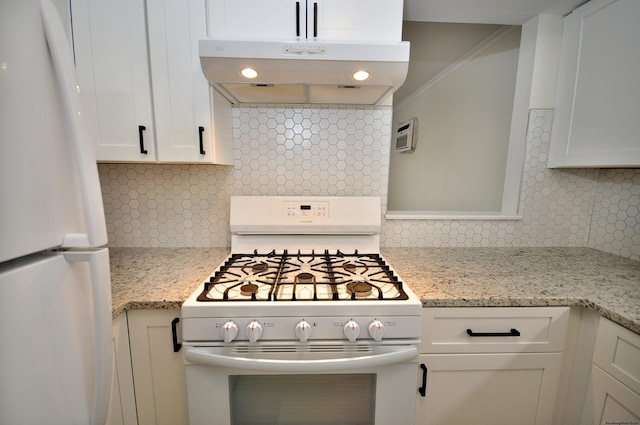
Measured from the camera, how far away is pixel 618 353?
86cm

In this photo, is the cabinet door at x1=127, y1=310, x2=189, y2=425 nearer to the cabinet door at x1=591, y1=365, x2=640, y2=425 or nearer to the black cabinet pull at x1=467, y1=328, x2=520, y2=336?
the black cabinet pull at x1=467, y1=328, x2=520, y2=336

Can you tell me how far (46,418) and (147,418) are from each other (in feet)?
2.11

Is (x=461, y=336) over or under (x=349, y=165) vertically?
under

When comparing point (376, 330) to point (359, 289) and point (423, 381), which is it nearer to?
point (359, 289)

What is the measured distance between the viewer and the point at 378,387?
0.90 m

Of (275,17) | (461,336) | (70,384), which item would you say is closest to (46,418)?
(70,384)

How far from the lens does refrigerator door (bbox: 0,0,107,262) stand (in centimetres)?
42

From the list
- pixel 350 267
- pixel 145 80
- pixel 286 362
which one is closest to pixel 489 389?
pixel 350 267

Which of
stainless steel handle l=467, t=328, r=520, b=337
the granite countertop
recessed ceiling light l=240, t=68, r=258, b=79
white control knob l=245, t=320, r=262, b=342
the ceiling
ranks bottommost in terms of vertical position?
stainless steel handle l=467, t=328, r=520, b=337

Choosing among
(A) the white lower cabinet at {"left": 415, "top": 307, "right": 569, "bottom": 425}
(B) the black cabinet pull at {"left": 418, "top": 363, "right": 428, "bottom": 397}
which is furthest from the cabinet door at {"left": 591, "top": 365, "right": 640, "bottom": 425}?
(B) the black cabinet pull at {"left": 418, "top": 363, "right": 428, "bottom": 397}

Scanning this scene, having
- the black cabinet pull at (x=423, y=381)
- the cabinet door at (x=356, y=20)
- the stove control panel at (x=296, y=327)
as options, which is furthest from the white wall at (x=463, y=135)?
the stove control panel at (x=296, y=327)

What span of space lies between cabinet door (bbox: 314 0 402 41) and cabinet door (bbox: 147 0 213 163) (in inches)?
18.7

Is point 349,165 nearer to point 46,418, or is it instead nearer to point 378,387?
point 378,387

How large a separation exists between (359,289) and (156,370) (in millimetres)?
802
